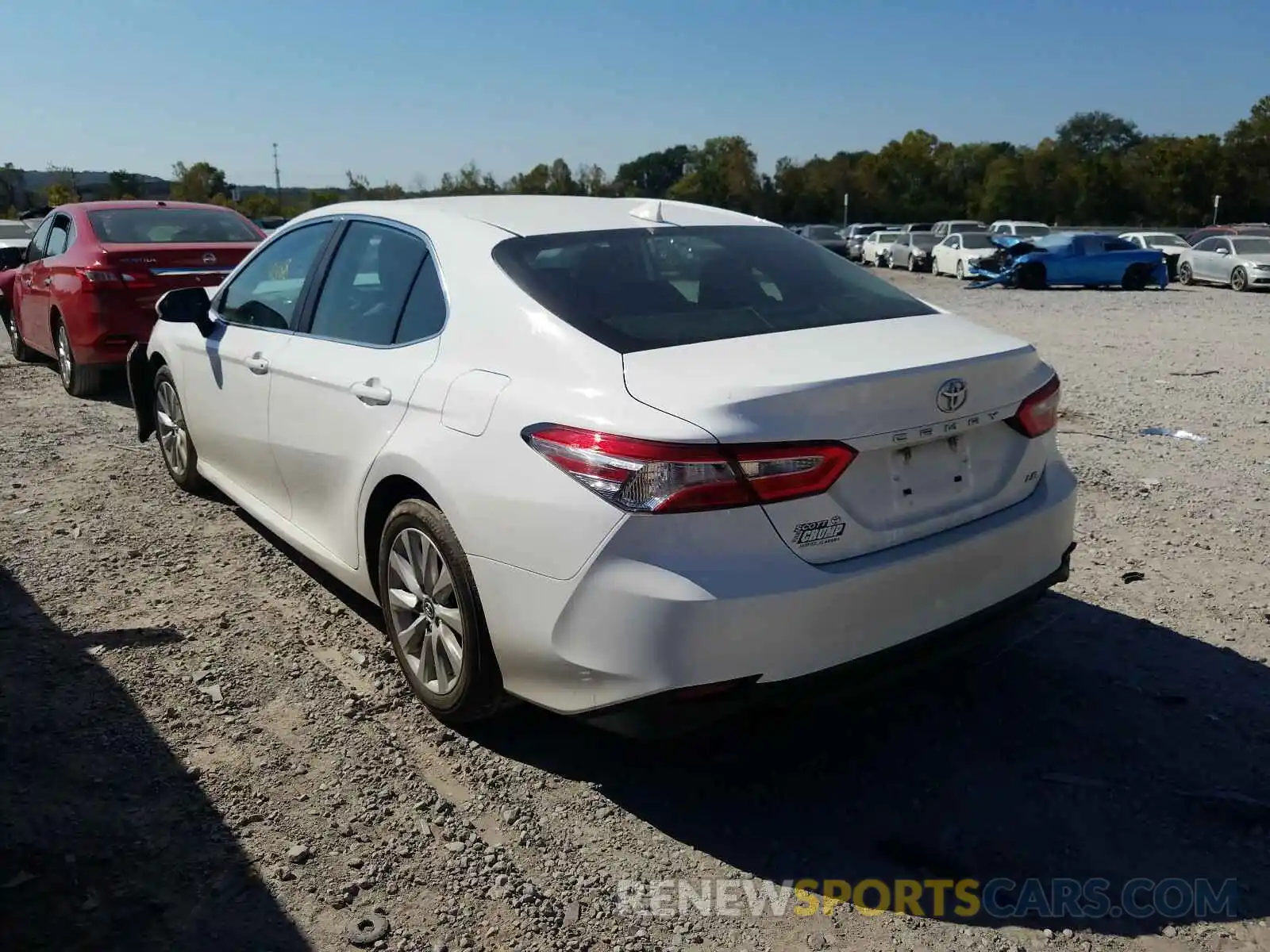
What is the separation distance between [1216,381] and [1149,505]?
16.9 feet

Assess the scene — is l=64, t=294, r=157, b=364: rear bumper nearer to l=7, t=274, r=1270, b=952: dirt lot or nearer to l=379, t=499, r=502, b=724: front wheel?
l=7, t=274, r=1270, b=952: dirt lot

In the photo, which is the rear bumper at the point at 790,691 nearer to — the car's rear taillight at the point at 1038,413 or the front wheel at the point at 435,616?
the front wheel at the point at 435,616

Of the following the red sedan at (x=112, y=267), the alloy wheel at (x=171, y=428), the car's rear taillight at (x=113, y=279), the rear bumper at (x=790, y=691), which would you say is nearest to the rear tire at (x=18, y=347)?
the red sedan at (x=112, y=267)

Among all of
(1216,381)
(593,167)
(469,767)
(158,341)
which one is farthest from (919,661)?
(593,167)

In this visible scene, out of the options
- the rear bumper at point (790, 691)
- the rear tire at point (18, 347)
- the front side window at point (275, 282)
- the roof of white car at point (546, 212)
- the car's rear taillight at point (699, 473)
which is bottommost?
the rear tire at point (18, 347)

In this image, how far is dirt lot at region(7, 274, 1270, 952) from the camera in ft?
8.33

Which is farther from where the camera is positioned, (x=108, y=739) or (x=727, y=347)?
(x=108, y=739)

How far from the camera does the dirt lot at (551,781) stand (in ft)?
8.33

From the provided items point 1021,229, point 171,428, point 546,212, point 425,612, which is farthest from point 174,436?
point 1021,229

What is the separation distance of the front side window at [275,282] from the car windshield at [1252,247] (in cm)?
2803

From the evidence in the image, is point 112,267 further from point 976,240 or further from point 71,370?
point 976,240

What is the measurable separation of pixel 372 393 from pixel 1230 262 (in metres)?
28.8

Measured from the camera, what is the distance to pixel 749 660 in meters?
2.55

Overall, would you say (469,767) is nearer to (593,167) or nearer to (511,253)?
(511,253)
